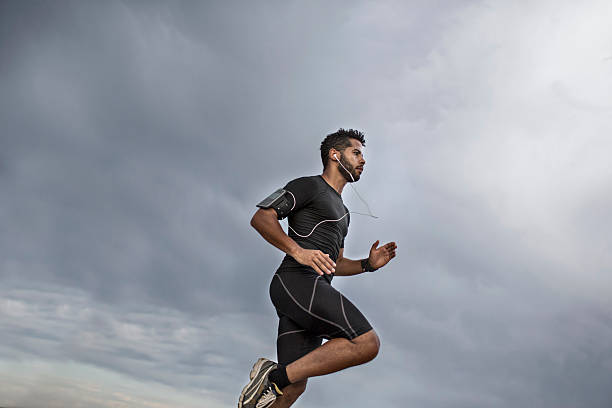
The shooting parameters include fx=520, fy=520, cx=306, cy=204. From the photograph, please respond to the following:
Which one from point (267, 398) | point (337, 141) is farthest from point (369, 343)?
point (337, 141)

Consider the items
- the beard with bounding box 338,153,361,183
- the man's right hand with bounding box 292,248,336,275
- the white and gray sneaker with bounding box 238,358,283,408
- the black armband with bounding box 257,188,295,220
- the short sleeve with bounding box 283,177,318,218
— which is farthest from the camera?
the beard with bounding box 338,153,361,183

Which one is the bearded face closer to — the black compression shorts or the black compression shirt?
the black compression shirt

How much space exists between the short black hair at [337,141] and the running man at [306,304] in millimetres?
472

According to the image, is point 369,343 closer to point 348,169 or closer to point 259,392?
point 259,392

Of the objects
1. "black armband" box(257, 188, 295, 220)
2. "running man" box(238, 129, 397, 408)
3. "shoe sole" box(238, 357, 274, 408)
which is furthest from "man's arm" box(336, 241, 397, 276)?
"shoe sole" box(238, 357, 274, 408)

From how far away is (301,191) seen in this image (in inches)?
173

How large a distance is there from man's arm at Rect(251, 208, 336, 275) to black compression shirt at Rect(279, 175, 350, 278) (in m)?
0.33

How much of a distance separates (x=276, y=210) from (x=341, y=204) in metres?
0.84

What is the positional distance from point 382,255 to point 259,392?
186cm

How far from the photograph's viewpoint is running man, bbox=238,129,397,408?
383cm

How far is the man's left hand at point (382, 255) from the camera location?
16.7 ft

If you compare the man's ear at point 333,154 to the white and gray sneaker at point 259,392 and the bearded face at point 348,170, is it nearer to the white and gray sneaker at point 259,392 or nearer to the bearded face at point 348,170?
the bearded face at point 348,170

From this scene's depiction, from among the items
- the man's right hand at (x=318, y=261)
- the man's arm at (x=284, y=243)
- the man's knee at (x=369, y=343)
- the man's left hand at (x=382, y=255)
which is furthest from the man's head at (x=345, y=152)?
the man's knee at (x=369, y=343)

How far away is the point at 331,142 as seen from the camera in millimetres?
5215
